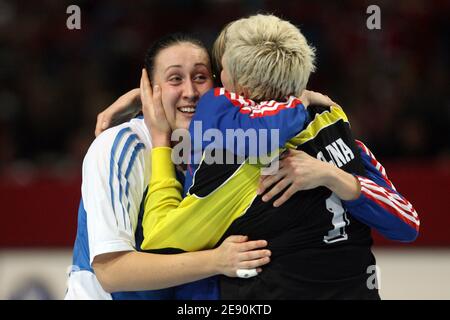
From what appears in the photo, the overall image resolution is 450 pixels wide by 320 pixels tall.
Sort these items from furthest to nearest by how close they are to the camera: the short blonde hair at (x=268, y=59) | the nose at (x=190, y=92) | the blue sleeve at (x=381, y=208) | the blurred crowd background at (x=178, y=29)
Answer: the blurred crowd background at (x=178, y=29), the nose at (x=190, y=92), the blue sleeve at (x=381, y=208), the short blonde hair at (x=268, y=59)

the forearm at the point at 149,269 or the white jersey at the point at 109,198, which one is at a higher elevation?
the white jersey at the point at 109,198

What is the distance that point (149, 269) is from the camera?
2.44 meters

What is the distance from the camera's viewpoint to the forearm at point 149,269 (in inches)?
94.3

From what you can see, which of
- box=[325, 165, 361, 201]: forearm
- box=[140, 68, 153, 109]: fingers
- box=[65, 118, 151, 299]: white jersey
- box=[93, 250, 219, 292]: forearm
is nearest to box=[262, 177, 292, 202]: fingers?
box=[325, 165, 361, 201]: forearm

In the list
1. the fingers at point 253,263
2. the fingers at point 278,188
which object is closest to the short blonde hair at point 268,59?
the fingers at point 278,188

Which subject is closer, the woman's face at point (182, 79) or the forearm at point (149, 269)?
the forearm at point (149, 269)

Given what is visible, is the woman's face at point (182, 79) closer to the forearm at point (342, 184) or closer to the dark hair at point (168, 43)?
the dark hair at point (168, 43)

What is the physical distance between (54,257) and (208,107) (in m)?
3.17

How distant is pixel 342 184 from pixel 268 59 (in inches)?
17.2

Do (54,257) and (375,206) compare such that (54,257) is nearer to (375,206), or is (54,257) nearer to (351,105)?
(351,105)

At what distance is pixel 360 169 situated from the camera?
2.56 meters

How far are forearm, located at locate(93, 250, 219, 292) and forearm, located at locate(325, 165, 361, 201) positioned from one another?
16.6 inches

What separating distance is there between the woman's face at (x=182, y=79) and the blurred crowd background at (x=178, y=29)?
10.6 feet
